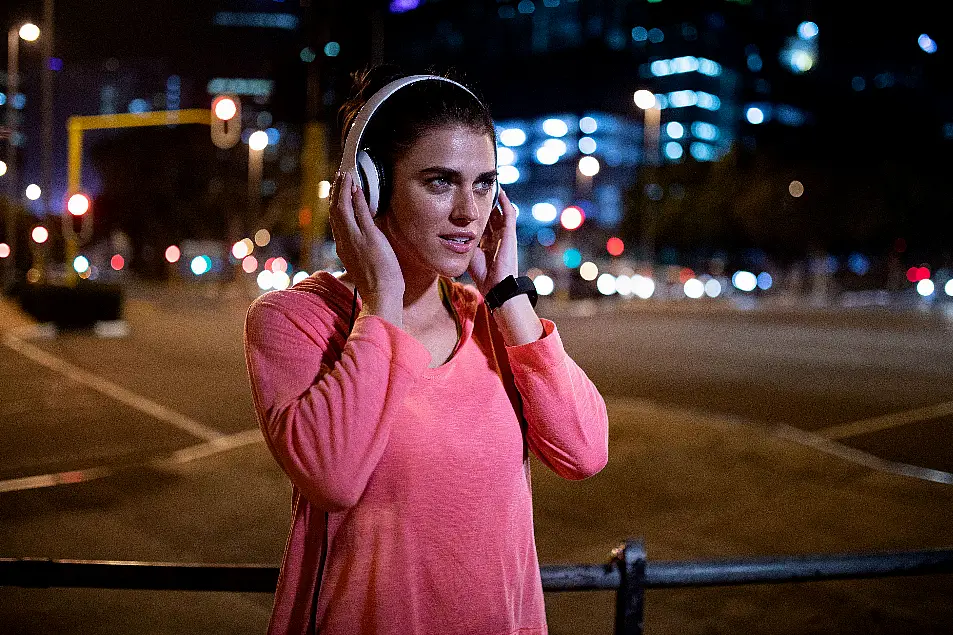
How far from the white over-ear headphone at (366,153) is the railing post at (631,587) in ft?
3.60

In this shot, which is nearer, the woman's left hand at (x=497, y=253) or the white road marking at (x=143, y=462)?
the woman's left hand at (x=497, y=253)

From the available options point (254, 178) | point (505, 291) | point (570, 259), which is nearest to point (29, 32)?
point (505, 291)

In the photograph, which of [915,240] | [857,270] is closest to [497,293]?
[915,240]

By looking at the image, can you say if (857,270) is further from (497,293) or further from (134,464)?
(497,293)

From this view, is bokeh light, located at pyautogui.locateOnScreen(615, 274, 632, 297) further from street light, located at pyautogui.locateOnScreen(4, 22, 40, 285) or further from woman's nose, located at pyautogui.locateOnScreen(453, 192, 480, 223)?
woman's nose, located at pyautogui.locateOnScreen(453, 192, 480, 223)

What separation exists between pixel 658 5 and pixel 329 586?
384 ft

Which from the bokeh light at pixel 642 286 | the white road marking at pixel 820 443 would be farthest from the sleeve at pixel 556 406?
the bokeh light at pixel 642 286

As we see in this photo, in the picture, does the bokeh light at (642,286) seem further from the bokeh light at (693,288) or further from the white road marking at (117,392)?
the white road marking at (117,392)

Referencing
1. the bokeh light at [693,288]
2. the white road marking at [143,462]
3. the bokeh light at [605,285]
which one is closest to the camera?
the white road marking at [143,462]

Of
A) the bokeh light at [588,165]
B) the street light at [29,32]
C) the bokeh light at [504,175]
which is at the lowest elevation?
the bokeh light at [504,175]

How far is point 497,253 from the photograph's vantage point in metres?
1.69

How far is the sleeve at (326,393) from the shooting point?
135 centimetres

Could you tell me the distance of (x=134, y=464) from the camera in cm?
767

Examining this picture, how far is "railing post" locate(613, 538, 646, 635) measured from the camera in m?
2.02
